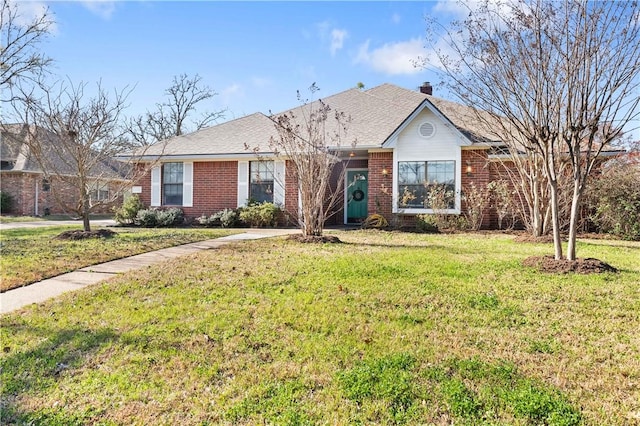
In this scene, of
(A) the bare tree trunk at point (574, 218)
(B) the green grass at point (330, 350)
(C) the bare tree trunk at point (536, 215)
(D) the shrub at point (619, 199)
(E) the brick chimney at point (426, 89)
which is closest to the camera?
(B) the green grass at point (330, 350)

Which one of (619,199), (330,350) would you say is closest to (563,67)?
(330,350)

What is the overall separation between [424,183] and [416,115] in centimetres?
229

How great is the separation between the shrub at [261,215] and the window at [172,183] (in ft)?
12.0

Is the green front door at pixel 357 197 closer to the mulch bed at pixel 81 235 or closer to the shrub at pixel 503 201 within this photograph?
the shrub at pixel 503 201

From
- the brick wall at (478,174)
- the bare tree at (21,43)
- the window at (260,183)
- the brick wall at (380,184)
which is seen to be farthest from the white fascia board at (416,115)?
the bare tree at (21,43)

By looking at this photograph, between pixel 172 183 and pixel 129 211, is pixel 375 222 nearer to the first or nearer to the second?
pixel 172 183

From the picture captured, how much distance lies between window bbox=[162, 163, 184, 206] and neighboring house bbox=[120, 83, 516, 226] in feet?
0.13

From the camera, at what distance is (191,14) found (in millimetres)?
9156

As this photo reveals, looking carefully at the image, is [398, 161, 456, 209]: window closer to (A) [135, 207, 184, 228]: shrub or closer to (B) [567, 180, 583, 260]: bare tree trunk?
(B) [567, 180, 583, 260]: bare tree trunk

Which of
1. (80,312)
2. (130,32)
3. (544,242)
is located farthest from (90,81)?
(544,242)

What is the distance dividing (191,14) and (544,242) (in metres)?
9.90

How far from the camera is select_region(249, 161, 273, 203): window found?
15.4 meters

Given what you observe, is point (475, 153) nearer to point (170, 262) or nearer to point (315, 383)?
point (170, 262)

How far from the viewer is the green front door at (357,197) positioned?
16047 mm
